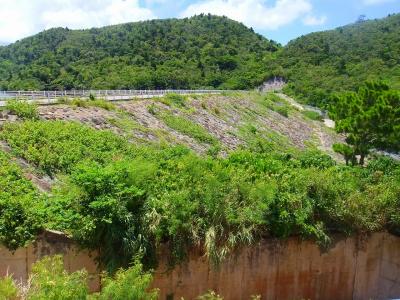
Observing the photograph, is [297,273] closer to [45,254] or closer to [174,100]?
[45,254]

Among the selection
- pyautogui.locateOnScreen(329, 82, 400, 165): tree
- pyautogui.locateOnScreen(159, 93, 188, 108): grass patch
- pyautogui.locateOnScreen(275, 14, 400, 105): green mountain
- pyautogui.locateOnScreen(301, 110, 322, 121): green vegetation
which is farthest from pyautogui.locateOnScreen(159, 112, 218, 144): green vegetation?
pyautogui.locateOnScreen(275, 14, 400, 105): green mountain

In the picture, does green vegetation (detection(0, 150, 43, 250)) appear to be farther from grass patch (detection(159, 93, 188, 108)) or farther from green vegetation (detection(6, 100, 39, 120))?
grass patch (detection(159, 93, 188, 108))

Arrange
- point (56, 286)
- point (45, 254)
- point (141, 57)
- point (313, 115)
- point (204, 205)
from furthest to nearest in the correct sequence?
point (141, 57) < point (313, 115) < point (204, 205) < point (45, 254) < point (56, 286)

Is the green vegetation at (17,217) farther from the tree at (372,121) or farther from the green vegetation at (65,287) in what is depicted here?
the tree at (372,121)

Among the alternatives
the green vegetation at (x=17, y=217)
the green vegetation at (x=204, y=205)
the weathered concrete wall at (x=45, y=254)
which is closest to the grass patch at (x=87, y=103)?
the green vegetation at (x=204, y=205)

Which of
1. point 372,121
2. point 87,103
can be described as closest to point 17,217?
point 87,103
